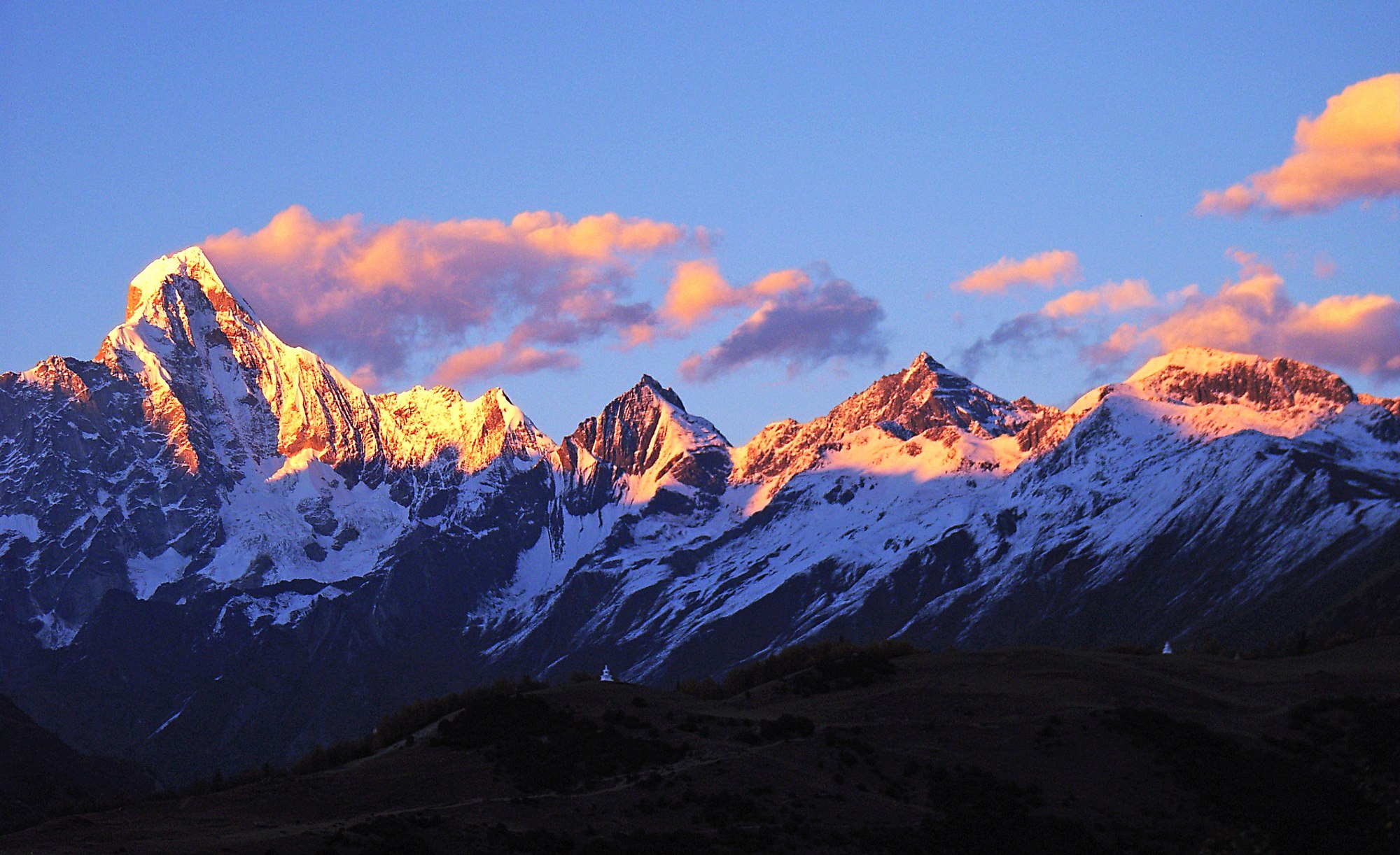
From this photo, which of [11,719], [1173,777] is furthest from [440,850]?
[11,719]

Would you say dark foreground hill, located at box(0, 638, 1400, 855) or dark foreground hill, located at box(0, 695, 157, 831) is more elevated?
dark foreground hill, located at box(0, 695, 157, 831)

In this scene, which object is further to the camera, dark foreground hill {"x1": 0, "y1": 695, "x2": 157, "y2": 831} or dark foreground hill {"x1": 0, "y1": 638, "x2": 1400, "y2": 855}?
dark foreground hill {"x1": 0, "y1": 695, "x2": 157, "y2": 831}

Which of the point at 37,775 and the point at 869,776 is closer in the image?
the point at 869,776

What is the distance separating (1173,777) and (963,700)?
15358 mm

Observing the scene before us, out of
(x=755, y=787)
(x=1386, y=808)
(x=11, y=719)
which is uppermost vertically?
(x=11, y=719)

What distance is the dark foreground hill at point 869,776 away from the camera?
78688 mm

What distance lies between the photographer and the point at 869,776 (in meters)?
88.4

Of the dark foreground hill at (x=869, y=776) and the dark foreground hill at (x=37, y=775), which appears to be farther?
the dark foreground hill at (x=37, y=775)

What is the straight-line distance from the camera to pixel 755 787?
86000mm

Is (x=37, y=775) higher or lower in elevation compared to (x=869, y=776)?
Answer: higher

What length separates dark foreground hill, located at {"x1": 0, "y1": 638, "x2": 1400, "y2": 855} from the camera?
78688 millimetres

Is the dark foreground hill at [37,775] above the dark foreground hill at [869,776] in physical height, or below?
above

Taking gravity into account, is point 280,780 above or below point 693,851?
above

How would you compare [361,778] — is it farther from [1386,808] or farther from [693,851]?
[1386,808]
